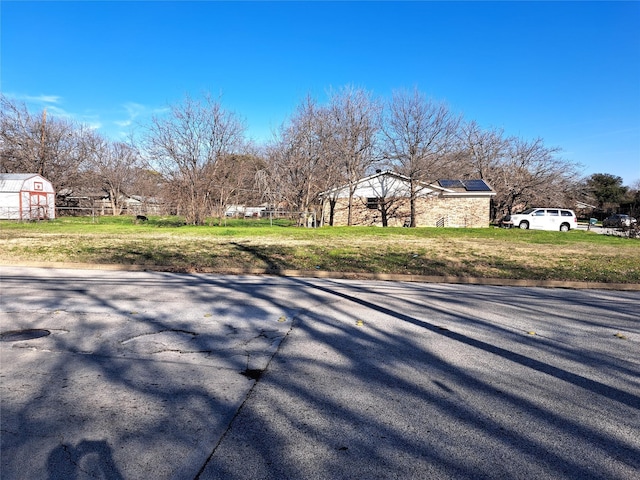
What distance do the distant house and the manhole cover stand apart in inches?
1142

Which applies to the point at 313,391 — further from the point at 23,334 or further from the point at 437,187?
the point at 437,187

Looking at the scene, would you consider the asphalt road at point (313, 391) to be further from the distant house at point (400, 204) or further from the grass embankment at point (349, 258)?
the distant house at point (400, 204)

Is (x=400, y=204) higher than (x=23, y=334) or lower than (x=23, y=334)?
higher

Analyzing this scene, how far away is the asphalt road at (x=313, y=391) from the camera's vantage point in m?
2.48

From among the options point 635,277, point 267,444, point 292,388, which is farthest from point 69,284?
point 635,277

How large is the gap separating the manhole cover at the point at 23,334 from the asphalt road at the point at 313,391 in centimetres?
3

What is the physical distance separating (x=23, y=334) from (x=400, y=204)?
Result: 31.1 meters

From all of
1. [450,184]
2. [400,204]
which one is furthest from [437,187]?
[400,204]

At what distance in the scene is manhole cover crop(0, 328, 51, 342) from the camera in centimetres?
458

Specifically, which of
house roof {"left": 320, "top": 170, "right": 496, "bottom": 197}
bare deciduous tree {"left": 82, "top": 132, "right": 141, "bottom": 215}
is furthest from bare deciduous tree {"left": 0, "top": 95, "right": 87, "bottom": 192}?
house roof {"left": 320, "top": 170, "right": 496, "bottom": 197}

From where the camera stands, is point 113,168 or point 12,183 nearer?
point 12,183

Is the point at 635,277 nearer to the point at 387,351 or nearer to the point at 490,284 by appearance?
the point at 490,284

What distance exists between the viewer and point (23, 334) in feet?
15.6

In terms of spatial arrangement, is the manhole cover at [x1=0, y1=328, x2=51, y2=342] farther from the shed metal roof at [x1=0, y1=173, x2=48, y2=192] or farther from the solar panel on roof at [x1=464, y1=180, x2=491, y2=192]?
the shed metal roof at [x1=0, y1=173, x2=48, y2=192]
